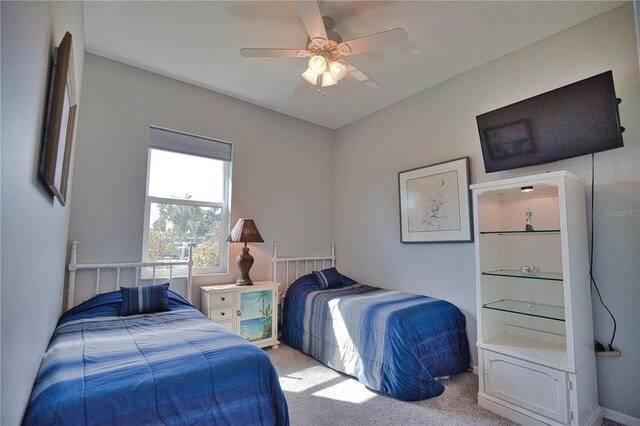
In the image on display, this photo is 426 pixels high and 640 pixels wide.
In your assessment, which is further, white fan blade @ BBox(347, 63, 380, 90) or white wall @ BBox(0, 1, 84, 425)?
white fan blade @ BBox(347, 63, 380, 90)

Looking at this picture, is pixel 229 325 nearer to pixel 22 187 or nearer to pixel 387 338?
pixel 387 338

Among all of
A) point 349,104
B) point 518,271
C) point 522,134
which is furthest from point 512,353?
point 349,104

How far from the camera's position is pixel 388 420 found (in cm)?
204

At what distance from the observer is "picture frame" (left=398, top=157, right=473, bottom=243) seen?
2.94 metres

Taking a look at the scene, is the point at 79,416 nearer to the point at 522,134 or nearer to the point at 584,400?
the point at 584,400

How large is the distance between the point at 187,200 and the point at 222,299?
1.09 m

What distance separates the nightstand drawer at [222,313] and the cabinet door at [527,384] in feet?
7.24

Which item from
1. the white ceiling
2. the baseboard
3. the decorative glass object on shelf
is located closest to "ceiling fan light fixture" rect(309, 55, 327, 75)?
the white ceiling

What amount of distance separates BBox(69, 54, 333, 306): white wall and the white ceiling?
0.25 m

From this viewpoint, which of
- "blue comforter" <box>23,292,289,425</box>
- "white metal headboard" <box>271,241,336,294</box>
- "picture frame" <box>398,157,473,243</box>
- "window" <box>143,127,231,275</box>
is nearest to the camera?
"blue comforter" <box>23,292,289,425</box>

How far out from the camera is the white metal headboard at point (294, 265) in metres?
3.77

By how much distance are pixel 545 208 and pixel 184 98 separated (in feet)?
11.3

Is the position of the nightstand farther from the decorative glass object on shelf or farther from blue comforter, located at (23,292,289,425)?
the decorative glass object on shelf

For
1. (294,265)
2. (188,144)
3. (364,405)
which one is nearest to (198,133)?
(188,144)
